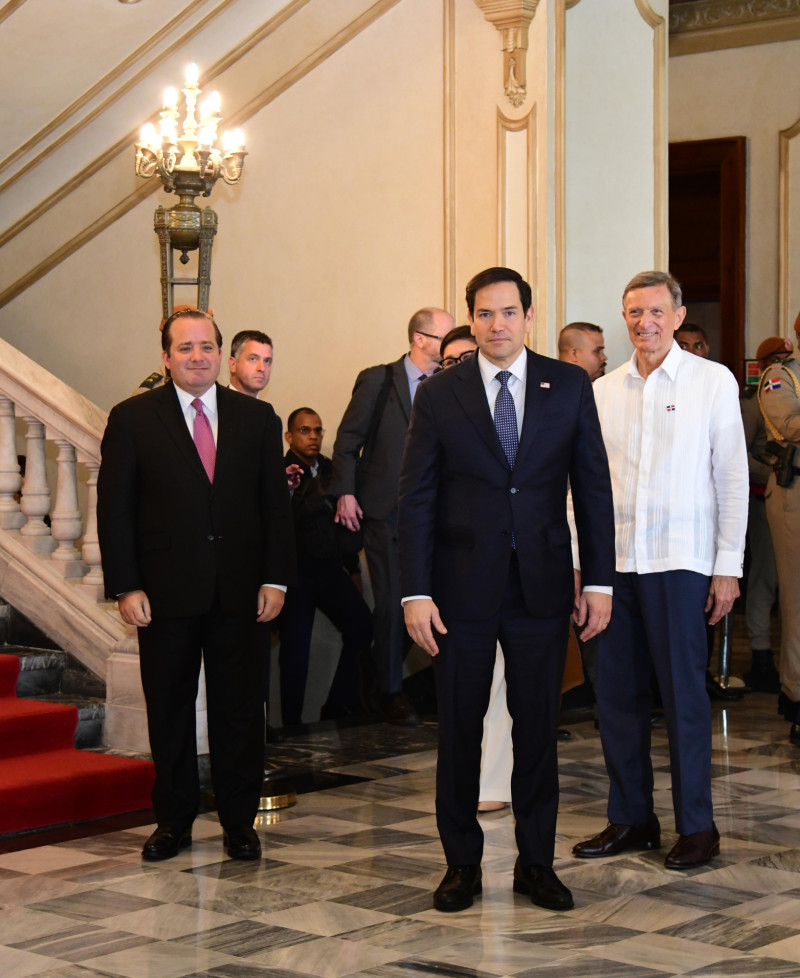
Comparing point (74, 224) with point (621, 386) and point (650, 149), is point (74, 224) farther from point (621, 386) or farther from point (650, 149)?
point (621, 386)

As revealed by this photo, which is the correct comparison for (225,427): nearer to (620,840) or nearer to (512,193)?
(620,840)

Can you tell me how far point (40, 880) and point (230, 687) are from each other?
744 millimetres

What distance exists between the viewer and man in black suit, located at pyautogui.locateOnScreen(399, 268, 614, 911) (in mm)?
3617

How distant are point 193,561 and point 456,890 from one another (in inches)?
47.4

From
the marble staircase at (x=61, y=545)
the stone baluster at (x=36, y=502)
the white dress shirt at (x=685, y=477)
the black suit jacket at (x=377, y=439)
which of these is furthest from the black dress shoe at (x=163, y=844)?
the black suit jacket at (x=377, y=439)

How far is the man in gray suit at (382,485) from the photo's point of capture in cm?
634

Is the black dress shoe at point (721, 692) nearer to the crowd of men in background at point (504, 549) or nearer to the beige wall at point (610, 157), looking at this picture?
the beige wall at point (610, 157)

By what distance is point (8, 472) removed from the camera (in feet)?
19.4

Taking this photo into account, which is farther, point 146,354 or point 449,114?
point 146,354

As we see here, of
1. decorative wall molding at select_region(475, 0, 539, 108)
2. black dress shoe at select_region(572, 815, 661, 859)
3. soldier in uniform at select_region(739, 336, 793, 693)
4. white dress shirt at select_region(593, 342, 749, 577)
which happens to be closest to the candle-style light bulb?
decorative wall molding at select_region(475, 0, 539, 108)

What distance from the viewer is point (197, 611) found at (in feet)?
13.7

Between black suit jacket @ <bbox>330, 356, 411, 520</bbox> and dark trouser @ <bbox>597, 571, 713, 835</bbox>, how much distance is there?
91.7 inches

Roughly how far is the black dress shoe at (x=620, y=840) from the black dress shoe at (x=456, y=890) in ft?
1.84

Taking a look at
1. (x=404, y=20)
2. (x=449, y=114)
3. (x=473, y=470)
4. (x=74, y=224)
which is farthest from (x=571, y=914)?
(x=74, y=224)
